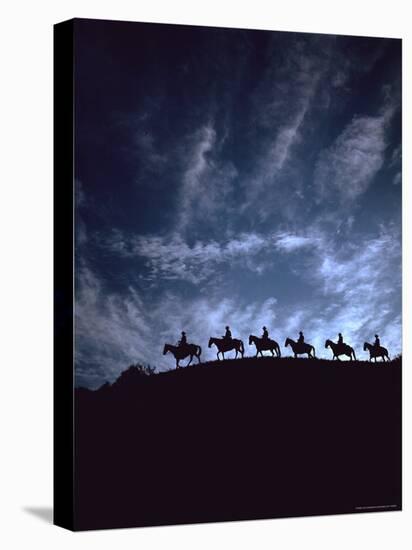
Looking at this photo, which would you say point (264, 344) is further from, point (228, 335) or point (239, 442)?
point (239, 442)

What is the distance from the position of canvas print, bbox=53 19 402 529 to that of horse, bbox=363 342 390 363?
15 millimetres

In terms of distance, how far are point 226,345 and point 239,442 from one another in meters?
0.80

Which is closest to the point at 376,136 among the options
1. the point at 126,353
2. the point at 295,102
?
the point at 295,102

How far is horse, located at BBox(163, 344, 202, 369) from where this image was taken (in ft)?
43.4

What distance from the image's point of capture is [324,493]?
13.8 metres

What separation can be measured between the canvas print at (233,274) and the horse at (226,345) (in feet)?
0.06

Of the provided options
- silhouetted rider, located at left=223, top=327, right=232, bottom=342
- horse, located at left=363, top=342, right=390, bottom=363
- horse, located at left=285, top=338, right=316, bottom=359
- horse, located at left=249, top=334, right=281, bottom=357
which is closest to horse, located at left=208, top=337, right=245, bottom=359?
silhouetted rider, located at left=223, top=327, right=232, bottom=342

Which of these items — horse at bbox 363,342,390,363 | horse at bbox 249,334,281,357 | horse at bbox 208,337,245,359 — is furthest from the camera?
horse at bbox 363,342,390,363

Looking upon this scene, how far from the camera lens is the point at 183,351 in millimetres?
13250

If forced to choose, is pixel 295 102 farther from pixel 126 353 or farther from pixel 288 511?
pixel 288 511

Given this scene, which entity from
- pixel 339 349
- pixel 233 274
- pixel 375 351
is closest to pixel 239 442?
pixel 339 349

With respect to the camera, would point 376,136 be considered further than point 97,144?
Yes

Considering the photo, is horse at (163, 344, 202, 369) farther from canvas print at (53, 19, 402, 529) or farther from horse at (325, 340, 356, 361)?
horse at (325, 340, 356, 361)

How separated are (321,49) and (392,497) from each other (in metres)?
3.82
